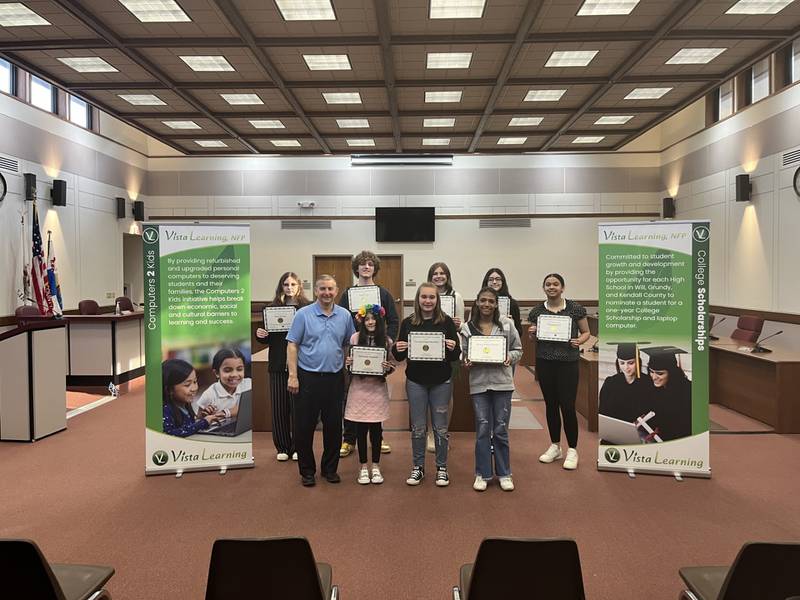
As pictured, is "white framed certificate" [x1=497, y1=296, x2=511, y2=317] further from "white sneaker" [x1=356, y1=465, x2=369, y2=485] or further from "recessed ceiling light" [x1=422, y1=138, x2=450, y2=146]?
"recessed ceiling light" [x1=422, y1=138, x2=450, y2=146]

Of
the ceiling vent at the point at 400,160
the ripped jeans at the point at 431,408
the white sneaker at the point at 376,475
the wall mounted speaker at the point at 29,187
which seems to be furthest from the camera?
the ceiling vent at the point at 400,160

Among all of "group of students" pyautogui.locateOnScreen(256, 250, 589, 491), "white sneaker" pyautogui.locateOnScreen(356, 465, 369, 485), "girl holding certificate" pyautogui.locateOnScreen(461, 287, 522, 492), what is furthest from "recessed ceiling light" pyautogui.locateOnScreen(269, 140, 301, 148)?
"white sneaker" pyautogui.locateOnScreen(356, 465, 369, 485)

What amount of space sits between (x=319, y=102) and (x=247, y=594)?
22.5ft

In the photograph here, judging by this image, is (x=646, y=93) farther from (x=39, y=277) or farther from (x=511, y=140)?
(x=39, y=277)

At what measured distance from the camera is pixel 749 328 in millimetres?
6949

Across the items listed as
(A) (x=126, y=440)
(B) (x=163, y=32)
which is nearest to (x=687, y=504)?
(A) (x=126, y=440)

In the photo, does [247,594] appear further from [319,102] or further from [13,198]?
[13,198]

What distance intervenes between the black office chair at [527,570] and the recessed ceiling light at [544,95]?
645 cm

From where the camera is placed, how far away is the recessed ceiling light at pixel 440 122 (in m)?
8.15

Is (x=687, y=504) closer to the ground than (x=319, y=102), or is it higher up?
closer to the ground

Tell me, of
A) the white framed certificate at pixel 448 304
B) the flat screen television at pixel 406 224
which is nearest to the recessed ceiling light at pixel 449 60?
the white framed certificate at pixel 448 304

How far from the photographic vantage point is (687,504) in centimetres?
350

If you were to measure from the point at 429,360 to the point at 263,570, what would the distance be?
2.26m

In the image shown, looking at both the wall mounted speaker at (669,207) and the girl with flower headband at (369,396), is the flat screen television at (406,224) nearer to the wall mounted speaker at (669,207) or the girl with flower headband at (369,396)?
the wall mounted speaker at (669,207)
